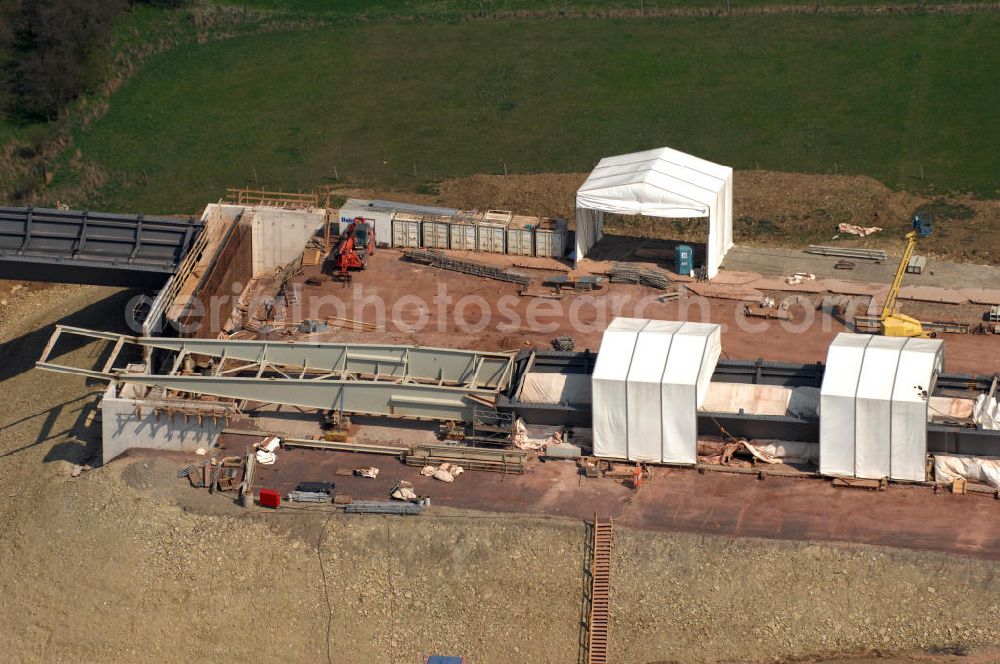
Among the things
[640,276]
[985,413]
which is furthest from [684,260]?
[985,413]

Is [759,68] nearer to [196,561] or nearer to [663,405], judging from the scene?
[663,405]

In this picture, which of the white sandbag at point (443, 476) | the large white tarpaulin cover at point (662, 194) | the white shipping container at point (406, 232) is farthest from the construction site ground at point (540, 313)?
the white sandbag at point (443, 476)

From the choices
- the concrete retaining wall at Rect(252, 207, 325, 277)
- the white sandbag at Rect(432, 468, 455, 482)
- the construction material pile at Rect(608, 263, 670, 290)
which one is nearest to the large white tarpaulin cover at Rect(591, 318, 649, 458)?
the white sandbag at Rect(432, 468, 455, 482)

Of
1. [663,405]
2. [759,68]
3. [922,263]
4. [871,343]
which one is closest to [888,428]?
[871,343]

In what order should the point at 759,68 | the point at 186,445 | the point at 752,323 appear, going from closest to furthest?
1. the point at 186,445
2. the point at 752,323
3. the point at 759,68

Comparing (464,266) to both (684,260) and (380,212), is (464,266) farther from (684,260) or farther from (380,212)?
(684,260)

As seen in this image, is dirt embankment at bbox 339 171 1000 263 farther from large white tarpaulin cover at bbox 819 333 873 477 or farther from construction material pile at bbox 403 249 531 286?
large white tarpaulin cover at bbox 819 333 873 477
